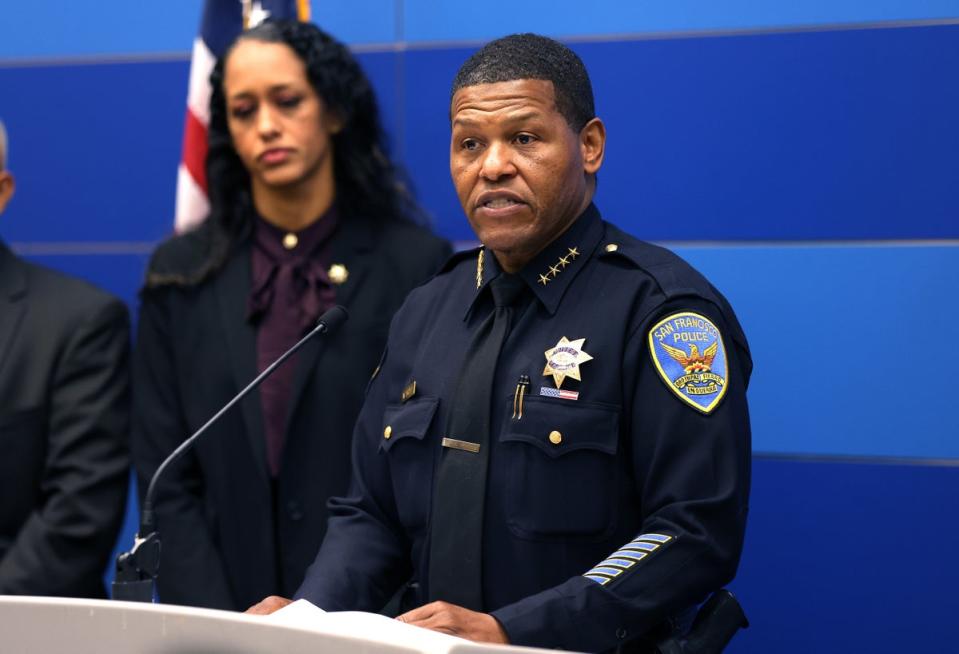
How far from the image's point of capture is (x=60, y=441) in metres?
2.60

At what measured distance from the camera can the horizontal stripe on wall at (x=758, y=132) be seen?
2.54 m

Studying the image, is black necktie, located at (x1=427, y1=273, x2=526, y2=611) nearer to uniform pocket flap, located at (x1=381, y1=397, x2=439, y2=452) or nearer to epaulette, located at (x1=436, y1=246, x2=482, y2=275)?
uniform pocket flap, located at (x1=381, y1=397, x2=439, y2=452)

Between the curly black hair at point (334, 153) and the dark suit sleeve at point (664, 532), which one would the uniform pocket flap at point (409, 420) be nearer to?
the dark suit sleeve at point (664, 532)

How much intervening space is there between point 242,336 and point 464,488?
3.24ft

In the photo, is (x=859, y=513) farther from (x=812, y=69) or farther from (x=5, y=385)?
(x=5, y=385)

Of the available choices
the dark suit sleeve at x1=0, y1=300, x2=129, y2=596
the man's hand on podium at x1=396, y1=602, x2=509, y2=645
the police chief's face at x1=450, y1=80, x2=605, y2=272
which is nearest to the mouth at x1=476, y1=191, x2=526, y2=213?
the police chief's face at x1=450, y1=80, x2=605, y2=272

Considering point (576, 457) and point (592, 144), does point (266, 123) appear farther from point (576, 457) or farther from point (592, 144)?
point (576, 457)

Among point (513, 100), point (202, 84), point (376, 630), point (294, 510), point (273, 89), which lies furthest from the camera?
point (202, 84)

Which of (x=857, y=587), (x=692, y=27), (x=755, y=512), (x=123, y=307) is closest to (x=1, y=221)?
(x=123, y=307)

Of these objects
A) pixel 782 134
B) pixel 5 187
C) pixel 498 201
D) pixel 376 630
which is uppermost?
pixel 782 134

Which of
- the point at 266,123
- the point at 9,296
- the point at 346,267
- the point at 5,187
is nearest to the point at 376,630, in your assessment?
the point at 346,267

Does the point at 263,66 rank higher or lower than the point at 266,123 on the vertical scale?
higher

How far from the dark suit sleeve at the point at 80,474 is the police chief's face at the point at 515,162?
1.18 meters

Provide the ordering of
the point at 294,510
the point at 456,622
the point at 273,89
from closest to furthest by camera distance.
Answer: the point at 456,622, the point at 294,510, the point at 273,89
